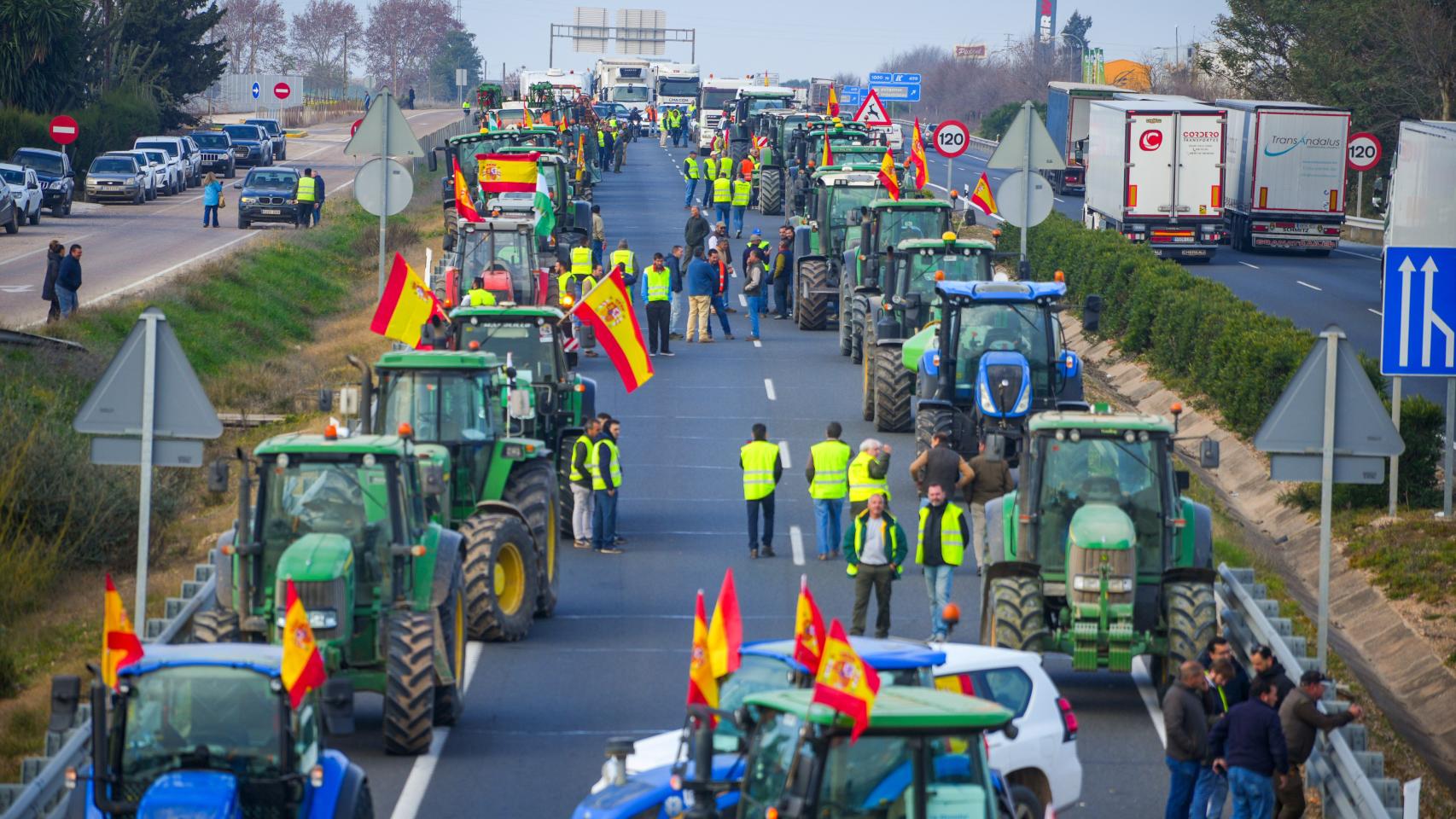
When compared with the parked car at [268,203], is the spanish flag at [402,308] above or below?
below

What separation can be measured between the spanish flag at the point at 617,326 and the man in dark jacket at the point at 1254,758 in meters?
10.6

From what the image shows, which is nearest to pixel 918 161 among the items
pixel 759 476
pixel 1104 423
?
pixel 759 476

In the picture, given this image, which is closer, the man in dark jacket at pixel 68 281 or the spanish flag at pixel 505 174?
the man in dark jacket at pixel 68 281

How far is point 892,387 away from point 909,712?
58.6 feet

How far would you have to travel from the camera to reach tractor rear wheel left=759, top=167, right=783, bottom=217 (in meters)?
54.3

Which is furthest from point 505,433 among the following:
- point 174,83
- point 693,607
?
point 174,83

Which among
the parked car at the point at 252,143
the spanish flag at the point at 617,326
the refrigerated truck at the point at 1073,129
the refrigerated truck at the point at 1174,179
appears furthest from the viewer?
the parked car at the point at 252,143

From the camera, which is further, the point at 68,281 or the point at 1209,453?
the point at 68,281

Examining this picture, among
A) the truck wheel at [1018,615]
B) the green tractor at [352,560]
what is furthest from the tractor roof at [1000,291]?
the green tractor at [352,560]

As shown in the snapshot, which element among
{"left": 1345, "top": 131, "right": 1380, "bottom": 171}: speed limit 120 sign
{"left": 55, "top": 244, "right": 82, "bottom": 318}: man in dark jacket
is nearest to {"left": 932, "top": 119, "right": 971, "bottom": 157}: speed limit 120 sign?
{"left": 1345, "top": 131, "right": 1380, "bottom": 171}: speed limit 120 sign

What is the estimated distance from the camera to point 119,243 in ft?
159

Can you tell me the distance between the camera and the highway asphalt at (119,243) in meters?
38.3

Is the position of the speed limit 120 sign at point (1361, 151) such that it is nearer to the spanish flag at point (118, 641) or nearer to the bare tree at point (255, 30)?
the spanish flag at point (118, 641)

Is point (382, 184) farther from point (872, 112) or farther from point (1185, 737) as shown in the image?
point (872, 112)
